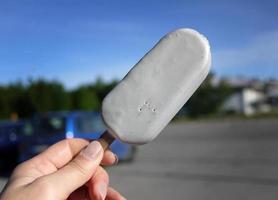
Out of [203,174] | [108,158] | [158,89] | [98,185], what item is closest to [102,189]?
[98,185]

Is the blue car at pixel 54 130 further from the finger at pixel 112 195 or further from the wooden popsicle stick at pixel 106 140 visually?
the wooden popsicle stick at pixel 106 140

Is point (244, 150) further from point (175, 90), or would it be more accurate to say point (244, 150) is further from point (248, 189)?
point (175, 90)

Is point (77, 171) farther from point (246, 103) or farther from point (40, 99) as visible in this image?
point (246, 103)

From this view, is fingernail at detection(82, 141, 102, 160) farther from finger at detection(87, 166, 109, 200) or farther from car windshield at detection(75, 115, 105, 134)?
car windshield at detection(75, 115, 105, 134)

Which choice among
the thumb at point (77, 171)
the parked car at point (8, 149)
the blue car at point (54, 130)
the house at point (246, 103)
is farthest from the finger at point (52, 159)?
the house at point (246, 103)

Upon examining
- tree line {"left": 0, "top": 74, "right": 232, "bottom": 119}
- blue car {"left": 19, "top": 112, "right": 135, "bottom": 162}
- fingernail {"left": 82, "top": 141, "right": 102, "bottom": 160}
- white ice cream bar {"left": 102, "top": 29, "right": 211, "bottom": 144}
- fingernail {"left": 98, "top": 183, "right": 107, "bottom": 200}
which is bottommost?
tree line {"left": 0, "top": 74, "right": 232, "bottom": 119}

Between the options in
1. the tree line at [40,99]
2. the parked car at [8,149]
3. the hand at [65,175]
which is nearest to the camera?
the hand at [65,175]

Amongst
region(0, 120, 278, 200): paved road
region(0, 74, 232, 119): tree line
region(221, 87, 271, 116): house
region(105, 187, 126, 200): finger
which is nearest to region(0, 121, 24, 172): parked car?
region(0, 120, 278, 200): paved road
